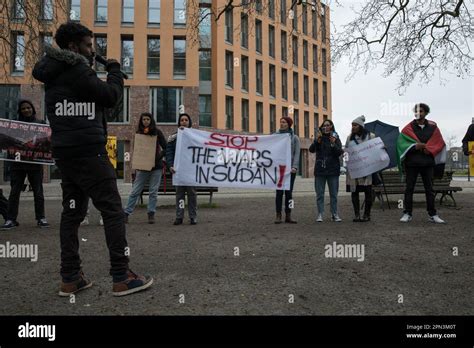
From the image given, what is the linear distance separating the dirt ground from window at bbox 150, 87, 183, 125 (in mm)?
27086

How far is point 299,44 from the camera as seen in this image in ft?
144

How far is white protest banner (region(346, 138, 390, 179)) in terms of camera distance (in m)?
8.40

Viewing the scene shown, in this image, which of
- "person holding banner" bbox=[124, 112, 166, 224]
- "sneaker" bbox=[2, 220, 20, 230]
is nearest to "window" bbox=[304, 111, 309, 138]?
"person holding banner" bbox=[124, 112, 166, 224]

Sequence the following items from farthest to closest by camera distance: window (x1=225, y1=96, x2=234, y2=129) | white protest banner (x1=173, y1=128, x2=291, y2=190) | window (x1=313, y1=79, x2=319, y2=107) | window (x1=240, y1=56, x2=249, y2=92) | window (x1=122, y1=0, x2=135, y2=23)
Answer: window (x1=313, y1=79, x2=319, y2=107) < window (x1=240, y1=56, x2=249, y2=92) < window (x1=225, y1=96, x2=234, y2=129) < window (x1=122, y1=0, x2=135, y2=23) < white protest banner (x1=173, y1=128, x2=291, y2=190)

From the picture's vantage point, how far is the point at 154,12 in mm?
33625

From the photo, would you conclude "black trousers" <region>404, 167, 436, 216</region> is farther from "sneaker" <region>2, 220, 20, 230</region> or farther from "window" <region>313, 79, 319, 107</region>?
"window" <region>313, 79, 319, 107</region>

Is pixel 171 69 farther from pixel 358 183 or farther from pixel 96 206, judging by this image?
pixel 96 206

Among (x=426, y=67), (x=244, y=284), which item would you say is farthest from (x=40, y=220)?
(x=426, y=67)

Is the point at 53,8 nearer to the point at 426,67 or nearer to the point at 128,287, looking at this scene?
the point at 128,287

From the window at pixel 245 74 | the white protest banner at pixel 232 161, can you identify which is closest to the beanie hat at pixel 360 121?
the white protest banner at pixel 232 161

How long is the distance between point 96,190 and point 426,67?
13822mm

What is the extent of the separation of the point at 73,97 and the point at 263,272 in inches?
96.8

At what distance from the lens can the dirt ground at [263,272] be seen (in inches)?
127
